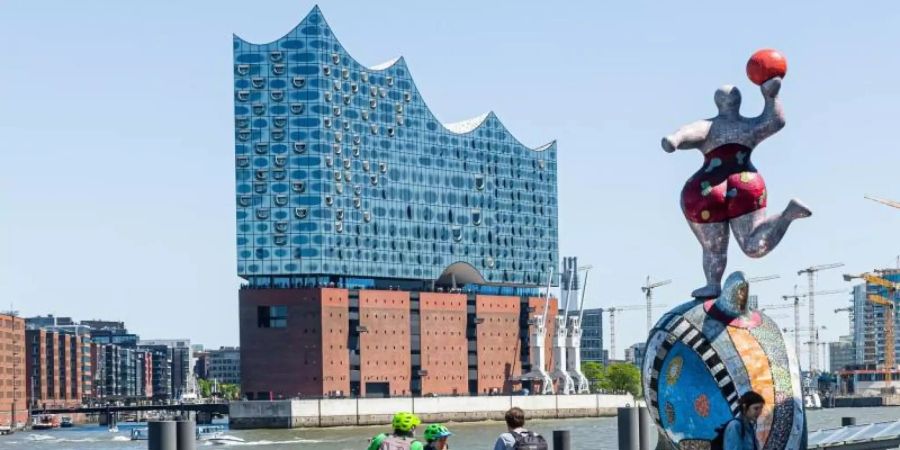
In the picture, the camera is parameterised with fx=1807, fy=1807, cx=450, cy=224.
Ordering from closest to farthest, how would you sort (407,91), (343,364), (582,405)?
(343,364) < (407,91) < (582,405)

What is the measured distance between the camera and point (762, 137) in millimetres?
22531

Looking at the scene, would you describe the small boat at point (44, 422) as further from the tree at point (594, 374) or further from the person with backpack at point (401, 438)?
the person with backpack at point (401, 438)

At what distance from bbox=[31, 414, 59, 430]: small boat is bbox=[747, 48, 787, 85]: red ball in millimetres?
160905

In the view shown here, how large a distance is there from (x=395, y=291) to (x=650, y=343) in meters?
112

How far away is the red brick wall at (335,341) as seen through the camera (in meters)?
126

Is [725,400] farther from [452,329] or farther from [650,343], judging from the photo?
[452,329]

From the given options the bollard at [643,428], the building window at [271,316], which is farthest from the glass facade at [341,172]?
the bollard at [643,428]

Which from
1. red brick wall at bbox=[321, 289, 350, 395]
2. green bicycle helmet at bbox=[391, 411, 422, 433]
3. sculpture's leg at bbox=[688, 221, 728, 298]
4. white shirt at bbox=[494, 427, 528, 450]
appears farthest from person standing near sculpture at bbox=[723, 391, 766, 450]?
red brick wall at bbox=[321, 289, 350, 395]

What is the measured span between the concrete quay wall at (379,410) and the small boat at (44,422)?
56.6 meters

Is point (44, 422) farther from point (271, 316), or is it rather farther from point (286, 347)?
point (286, 347)

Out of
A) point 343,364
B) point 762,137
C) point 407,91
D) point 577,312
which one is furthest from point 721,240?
point 577,312

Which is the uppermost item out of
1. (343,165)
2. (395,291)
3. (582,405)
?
(343,165)

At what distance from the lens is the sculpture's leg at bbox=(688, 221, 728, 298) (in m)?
22.4

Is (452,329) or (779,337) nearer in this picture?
(779,337)
